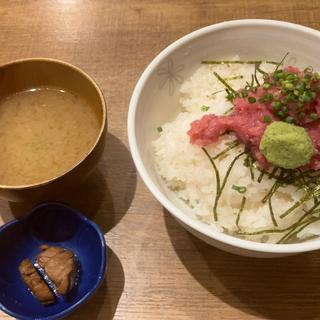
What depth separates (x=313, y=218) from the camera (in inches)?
67.0

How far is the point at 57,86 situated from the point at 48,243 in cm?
76

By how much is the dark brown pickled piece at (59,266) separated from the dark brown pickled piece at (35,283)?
0.14 ft

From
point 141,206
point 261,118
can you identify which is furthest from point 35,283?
point 261,118

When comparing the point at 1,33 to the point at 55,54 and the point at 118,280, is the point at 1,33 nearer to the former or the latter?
the point at 55,54

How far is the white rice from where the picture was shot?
1714mm

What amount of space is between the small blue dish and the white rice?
41cm

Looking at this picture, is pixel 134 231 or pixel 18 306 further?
pixel 134 231

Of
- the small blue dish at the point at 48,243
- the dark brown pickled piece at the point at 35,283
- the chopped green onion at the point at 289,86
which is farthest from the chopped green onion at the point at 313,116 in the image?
the dark brown pickled piece at the point at 35,283

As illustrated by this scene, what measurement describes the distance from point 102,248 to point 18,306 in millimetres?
396

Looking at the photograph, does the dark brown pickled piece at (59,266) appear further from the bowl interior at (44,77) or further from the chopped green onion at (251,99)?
the chopped green onion at (251,99)

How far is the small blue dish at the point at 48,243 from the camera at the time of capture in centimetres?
172

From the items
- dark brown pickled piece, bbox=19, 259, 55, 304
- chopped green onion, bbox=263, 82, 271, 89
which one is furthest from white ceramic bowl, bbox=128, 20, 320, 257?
dark brown pickled piece, bbox=19, 259, 55, 304

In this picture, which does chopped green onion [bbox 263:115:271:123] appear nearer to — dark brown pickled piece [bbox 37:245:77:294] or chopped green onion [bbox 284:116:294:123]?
chopped green onion [bbox 284:116:294:123]

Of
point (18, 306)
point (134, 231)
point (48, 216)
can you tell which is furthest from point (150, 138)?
point (18, 306)
